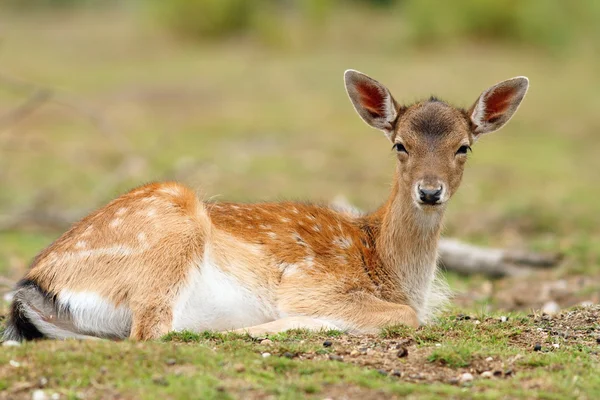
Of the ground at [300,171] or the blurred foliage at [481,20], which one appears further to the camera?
the blurred foliage at [481,20]

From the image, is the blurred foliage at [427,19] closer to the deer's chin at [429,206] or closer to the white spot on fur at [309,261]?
the deer's chin at [429,206]

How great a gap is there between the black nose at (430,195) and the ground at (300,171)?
0.99 m

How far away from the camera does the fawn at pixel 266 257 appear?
6.53 metres

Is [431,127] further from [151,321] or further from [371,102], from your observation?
[151,321]

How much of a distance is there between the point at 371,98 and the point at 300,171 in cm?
964

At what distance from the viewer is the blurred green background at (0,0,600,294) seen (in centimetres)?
1466

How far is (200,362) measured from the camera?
547 centimetres

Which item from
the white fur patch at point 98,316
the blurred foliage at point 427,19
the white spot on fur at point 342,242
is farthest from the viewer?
the blurred foliage at point 427,19

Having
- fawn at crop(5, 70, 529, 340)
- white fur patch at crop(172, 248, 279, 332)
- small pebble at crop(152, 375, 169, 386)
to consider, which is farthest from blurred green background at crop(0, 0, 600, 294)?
small pebble at crop(152, 375, 169, 386)

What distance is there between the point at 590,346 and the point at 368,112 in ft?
9.12

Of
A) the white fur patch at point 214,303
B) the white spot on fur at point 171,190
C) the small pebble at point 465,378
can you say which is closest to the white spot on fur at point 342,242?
the white fur patch at point 214,303

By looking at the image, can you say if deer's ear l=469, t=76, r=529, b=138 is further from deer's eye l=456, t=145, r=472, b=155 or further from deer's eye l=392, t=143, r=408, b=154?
deer's eye l=392, t=143, r=408, b=154

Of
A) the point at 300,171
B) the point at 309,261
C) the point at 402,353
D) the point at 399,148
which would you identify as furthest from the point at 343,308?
the point at 300,171

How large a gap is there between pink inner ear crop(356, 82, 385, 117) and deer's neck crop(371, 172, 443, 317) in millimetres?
722
